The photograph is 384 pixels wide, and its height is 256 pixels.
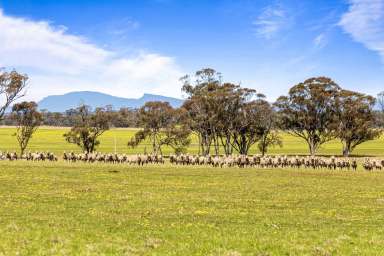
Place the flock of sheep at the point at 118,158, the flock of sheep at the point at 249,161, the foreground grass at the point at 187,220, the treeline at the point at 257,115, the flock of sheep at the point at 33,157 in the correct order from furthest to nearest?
the treeline at the point at 257,115 → the flock of sheep at the point at 33,157 → the flock of sheep at the point at 118,158 → the flock of sheep at the point at 249,161 → the foreground grass at the point at 187,220

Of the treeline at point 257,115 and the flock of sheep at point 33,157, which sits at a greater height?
the treeline at point 257,115

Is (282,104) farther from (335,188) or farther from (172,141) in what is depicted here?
(335,188)

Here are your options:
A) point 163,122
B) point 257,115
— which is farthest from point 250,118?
point 163,122

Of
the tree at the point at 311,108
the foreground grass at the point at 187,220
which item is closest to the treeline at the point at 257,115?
the tree at the point at 311,108

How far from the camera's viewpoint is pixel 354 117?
8681 cm

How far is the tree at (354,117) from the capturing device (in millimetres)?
86062

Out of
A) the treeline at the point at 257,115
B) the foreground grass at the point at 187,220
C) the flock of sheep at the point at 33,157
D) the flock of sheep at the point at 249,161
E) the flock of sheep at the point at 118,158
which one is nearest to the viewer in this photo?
the foreground grass at the point at 187,220

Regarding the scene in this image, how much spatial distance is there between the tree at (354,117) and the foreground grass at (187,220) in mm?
54133

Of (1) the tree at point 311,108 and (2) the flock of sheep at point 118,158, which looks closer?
(2) the flock of sheep at point 118,158

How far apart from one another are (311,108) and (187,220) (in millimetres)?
Result: 69415

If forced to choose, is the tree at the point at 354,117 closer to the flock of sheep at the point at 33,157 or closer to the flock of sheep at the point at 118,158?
the flock of sheep at the point at 118,158

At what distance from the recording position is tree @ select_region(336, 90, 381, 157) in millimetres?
86062

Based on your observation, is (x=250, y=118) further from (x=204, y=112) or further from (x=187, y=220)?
(x=187, y=220)

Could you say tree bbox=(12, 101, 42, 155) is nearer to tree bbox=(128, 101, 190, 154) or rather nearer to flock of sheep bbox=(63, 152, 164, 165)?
tree bbox=(128, 101, 190, 154)
